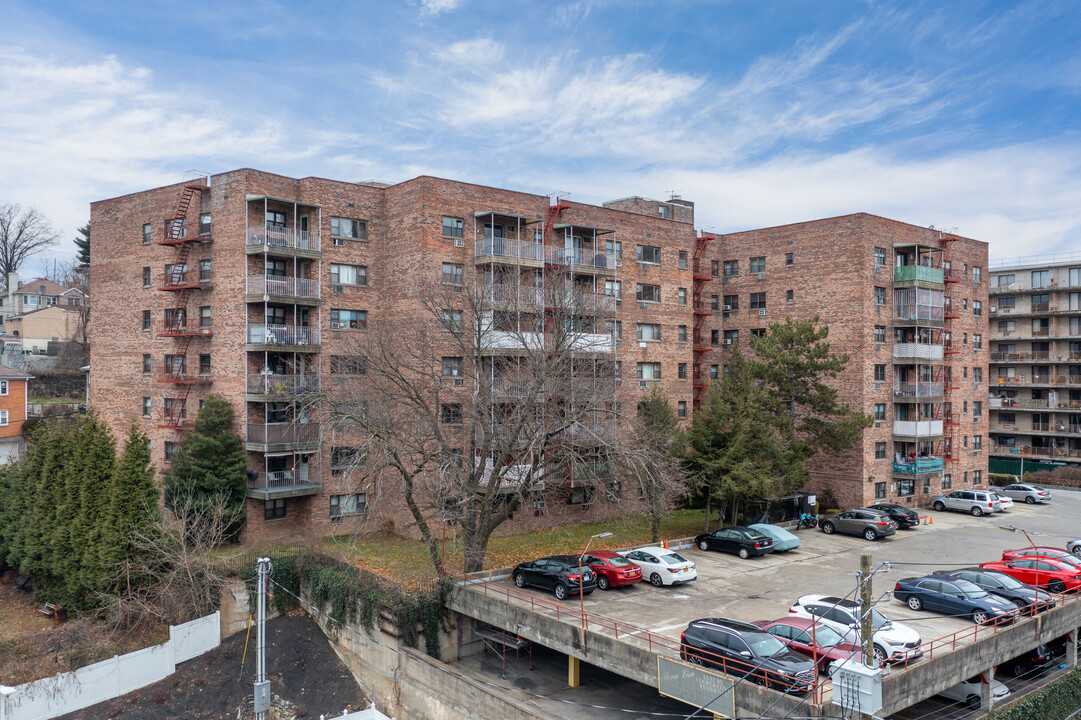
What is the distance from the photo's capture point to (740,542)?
34.5m

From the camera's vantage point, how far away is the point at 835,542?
38562 millimetres

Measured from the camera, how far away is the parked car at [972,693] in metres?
23.7

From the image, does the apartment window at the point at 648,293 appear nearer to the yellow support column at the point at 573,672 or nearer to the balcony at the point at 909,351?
the balcony at the point at 909,351

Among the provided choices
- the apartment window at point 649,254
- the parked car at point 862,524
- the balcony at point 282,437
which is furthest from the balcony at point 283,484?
the parked car at point 862,524

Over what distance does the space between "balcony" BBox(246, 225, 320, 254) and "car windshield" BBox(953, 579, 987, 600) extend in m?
31.3

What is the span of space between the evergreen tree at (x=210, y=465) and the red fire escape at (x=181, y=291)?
144 inches

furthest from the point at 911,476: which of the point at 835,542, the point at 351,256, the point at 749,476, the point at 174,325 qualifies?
the point at 174,325

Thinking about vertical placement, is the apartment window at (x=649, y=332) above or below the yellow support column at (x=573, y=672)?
above

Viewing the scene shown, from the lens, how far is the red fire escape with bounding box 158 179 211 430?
→ 130 feet

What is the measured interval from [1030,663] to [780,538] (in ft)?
35.5

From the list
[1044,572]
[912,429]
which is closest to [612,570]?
[1044,572]

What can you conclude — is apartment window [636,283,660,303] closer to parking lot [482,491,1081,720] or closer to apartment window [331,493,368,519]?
parking lot [482,491,1081,720]

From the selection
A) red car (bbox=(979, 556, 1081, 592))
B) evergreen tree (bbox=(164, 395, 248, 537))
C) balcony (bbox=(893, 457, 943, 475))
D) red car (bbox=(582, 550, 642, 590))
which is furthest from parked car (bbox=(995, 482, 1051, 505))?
evergreen tree (bbox=(164, 395, 248, 537))

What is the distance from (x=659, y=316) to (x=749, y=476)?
14.7m
